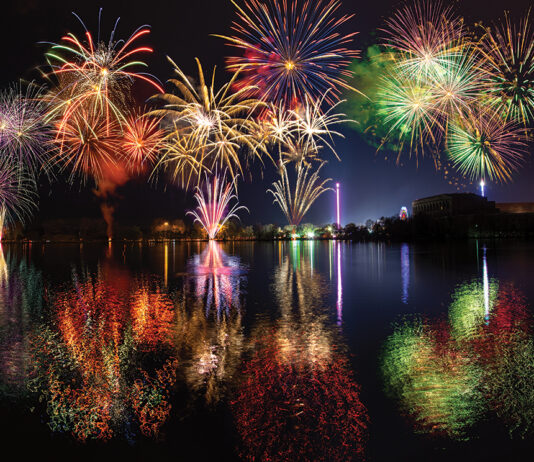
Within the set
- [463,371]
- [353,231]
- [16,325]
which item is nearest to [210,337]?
[463,371]

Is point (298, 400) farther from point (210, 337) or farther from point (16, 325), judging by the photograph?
point (16, 325)

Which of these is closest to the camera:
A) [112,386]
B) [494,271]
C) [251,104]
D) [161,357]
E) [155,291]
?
[112,386]

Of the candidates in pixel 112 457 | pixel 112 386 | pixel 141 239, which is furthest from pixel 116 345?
pixel 141 239

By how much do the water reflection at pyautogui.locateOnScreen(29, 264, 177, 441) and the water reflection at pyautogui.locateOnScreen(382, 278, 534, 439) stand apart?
2999 millimetres

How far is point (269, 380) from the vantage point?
5465mm

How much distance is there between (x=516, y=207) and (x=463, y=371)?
105 metres

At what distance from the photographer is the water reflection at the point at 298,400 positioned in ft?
12.7

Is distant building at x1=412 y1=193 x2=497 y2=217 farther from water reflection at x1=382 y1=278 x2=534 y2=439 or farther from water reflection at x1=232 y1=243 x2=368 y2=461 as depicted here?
water reflection at x1=232 y1=243 x2=368 y2=461

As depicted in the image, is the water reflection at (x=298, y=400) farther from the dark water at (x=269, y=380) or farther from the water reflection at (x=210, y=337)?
the water reflection at (x=210, y=337)

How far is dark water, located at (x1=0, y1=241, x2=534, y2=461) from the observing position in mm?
4008

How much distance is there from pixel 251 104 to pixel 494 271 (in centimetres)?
1662

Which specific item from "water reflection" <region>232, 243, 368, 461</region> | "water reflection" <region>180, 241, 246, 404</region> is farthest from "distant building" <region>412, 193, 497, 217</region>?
"water reflection" <region>232, 243, 368, 461</region>

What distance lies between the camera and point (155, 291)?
13555mm

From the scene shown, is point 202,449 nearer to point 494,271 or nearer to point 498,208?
point 494,271
